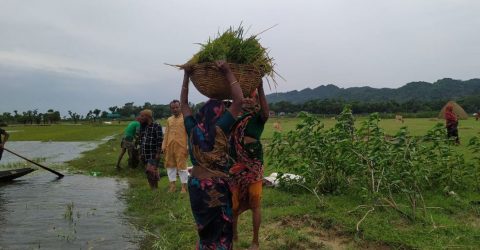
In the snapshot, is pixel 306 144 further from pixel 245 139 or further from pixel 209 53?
pixel 209 53

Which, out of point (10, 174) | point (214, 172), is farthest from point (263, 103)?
point (10, 174)

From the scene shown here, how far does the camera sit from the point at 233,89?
347 centimetres

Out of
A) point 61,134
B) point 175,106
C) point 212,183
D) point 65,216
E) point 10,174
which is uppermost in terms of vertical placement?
point 175,106

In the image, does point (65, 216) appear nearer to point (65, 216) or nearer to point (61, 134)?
point (65, 216)

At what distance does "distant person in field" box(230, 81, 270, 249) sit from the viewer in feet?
15.1

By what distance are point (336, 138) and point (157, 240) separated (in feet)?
10.6

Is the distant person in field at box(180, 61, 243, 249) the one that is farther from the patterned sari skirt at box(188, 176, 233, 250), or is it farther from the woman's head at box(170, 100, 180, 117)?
the woman's head at box(170, 100, 180, 117)

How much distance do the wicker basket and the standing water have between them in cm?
312

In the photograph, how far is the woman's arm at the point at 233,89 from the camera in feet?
11.3

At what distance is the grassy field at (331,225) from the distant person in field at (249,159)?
69cm

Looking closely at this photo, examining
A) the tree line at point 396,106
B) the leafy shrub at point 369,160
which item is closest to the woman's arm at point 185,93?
the leafy shrub at point 369,160

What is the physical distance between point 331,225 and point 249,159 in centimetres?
164

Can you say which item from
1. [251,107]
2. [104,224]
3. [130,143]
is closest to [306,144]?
[251,107]

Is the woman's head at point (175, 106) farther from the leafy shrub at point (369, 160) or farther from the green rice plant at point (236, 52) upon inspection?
the green rice plant at point (236, 52)
